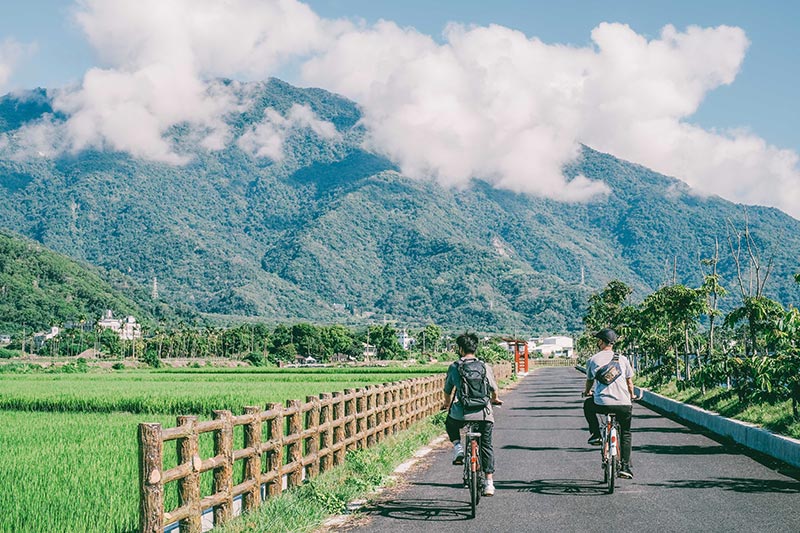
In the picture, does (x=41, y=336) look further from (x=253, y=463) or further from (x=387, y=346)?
(x=253, y=463)

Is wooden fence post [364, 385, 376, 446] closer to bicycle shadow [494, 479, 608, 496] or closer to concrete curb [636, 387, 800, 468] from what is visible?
bicycle shadow [494, 479, 608, 496]

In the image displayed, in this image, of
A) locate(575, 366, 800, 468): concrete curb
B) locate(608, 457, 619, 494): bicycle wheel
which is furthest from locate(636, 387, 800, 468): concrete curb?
locate(608, 457, 619, 494): bicycle wheel

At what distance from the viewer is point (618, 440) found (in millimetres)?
10414

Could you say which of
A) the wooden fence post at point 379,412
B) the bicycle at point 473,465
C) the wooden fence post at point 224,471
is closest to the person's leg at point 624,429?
the bicycle at point 473,465

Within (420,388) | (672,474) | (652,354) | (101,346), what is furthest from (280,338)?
(672,474)

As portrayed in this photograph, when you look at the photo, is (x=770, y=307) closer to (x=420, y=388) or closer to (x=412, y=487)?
(x=420, y=388)

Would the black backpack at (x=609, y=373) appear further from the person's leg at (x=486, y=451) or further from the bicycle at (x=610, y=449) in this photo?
the person's leg at (x=486, y=451)

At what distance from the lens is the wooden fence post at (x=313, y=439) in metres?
11.2

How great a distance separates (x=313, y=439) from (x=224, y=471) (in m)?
3.08

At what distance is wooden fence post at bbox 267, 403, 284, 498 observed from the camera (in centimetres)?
968

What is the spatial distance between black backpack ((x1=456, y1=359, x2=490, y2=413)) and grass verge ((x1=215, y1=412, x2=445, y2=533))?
1684 millimetres

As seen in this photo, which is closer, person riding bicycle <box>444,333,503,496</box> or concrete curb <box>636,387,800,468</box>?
person riding bicycle <box>444,333,503,496</box>

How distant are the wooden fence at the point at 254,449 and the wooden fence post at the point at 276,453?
1cm

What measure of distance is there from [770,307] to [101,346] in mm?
127545
